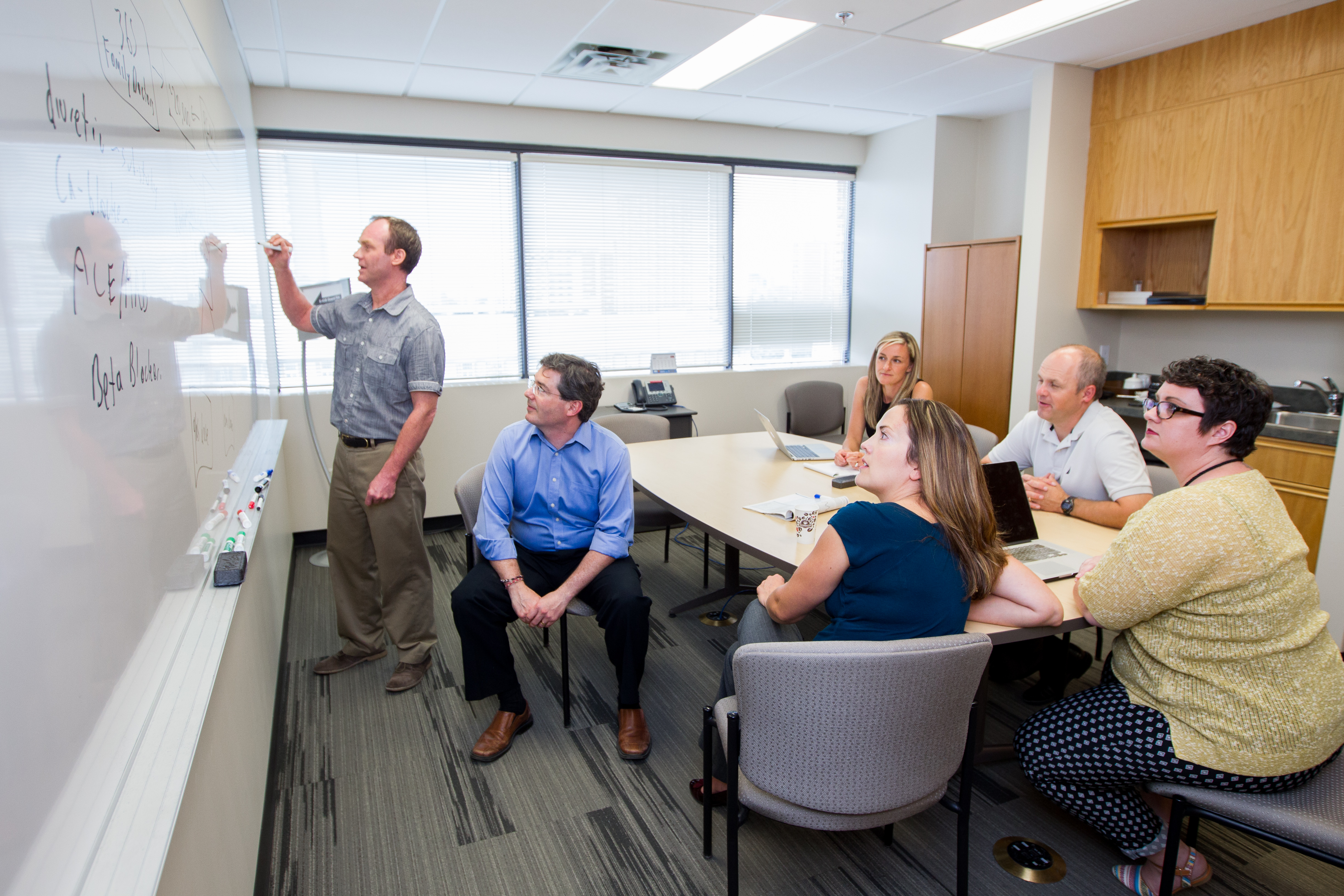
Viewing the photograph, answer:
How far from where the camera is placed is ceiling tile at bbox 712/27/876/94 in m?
3.83

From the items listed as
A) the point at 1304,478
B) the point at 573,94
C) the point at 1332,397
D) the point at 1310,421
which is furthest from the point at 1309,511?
the point at 573,94

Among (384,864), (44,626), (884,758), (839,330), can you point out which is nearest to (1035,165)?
(839,330)

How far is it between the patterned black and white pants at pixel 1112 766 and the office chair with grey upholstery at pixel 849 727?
323 mm

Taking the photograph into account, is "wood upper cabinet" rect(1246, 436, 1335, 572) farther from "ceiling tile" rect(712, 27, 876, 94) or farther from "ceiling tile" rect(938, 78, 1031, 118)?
"ceiling tile" rect(712, 27, 876, 94)

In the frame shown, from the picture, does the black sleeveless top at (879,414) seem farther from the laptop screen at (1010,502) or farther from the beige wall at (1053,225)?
the beige wall at (1053,225)

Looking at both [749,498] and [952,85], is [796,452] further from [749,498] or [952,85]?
[952,85]

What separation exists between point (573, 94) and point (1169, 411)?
4041 mm

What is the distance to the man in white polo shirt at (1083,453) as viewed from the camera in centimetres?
252

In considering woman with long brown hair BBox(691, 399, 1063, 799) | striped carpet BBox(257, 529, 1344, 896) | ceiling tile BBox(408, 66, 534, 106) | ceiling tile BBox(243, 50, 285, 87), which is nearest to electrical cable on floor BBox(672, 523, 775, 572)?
striped carpet BBox(257, 529, 1344, 896)

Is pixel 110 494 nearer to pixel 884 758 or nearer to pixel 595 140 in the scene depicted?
pixel 884 758

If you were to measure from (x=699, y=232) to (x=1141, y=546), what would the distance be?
465 centimetres

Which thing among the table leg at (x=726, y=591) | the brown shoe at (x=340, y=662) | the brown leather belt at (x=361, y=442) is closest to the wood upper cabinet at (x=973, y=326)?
the table leg at (x=726, y=591)

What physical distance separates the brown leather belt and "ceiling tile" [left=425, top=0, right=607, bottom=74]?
1931mm

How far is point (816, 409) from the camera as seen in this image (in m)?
5.81
